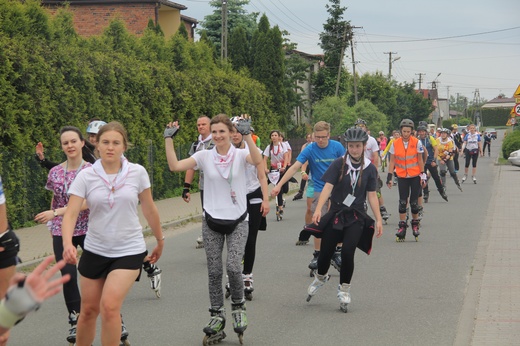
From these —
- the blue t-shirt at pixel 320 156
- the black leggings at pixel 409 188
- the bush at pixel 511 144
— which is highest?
the blue t-shirt at pixel 320 156

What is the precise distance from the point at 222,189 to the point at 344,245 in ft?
5.74

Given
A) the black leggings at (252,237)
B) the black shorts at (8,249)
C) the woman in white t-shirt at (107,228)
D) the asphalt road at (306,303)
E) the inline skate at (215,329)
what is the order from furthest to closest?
the black leggings at (252,237), the asphalt road at (306,303), the inline skate at (215,329), the woman in white t-shirt at (107,228), the black shorts at (8,249)

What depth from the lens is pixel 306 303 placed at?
9.21 metres

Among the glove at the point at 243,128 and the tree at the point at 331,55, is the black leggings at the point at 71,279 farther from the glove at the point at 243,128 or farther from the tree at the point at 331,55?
the tree at the point at 331,55

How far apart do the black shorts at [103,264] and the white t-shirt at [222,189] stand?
151 cm

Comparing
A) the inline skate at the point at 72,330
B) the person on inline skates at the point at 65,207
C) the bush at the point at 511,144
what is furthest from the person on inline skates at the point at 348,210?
the bush at the point at 511,144

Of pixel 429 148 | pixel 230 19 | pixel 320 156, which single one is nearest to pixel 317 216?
pixel 320 156

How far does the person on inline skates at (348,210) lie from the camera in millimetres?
8680

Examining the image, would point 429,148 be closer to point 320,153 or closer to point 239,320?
point 320,153

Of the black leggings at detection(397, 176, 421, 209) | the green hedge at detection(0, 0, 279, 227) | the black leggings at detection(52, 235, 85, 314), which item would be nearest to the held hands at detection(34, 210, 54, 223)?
the black leggings at detection(52, 235, 85, 314)

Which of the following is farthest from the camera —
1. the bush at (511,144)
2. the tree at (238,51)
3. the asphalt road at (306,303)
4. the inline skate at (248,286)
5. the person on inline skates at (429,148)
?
the bush at (511,144)

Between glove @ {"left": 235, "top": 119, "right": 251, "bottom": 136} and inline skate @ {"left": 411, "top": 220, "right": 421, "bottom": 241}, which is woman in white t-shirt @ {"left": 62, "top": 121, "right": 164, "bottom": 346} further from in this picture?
inline skate @ {"left": 411, "top": 220, "right": 421, "bottom": 241}

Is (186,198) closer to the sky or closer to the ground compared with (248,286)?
closer to the sky

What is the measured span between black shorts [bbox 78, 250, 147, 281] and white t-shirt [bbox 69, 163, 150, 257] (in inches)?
1.1
